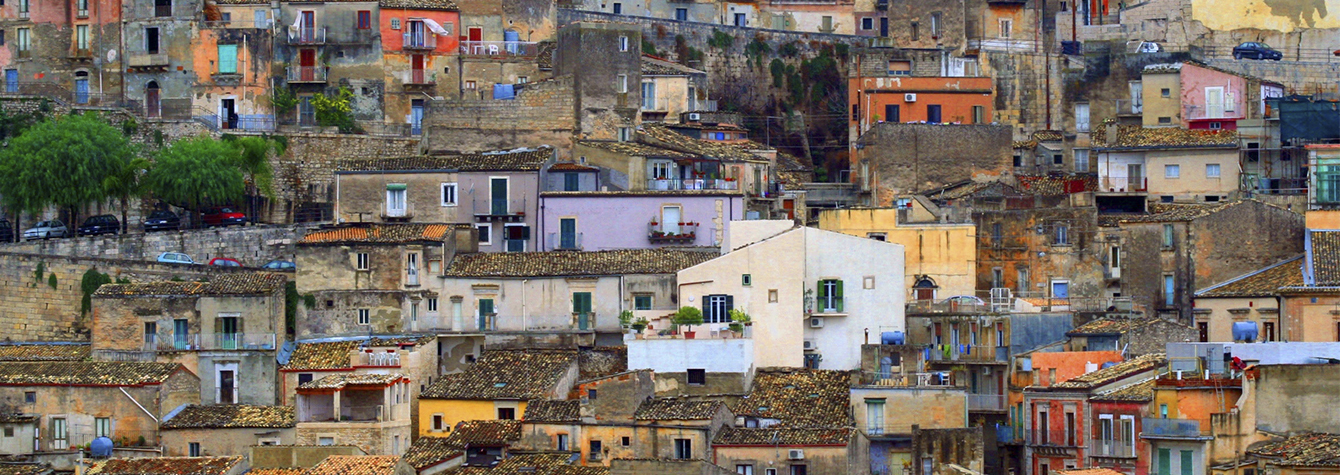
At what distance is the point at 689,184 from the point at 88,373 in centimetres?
1998

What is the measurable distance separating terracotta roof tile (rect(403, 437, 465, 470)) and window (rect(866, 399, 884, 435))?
404 inches

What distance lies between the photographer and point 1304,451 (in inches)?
2479

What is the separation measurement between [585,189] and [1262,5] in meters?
32.3

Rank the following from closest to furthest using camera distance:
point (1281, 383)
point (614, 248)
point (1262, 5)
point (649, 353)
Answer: point (1281, 383), point (649, 353), point (614, 248), point (1262, 5)

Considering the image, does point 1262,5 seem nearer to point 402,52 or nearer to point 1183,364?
point 402,52

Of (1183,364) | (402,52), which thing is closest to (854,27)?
(402,52)

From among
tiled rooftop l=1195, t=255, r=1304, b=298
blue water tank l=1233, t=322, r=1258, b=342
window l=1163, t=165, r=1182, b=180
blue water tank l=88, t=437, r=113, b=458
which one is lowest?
blue water tank l=88, t=437, r=113, b=458

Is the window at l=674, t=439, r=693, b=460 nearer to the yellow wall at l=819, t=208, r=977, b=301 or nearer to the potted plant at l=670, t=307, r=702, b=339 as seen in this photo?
the potted plant at l=670, t=307, r=702, b=339

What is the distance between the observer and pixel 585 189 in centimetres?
8950

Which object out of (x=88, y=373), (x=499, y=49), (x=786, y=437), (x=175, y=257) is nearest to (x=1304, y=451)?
(x=786, y=437)

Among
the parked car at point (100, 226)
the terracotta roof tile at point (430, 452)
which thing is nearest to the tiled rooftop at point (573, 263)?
the terracotta roof tile at point (430, 452)

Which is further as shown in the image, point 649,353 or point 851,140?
point 851,140

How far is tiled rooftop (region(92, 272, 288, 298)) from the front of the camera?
272 feet

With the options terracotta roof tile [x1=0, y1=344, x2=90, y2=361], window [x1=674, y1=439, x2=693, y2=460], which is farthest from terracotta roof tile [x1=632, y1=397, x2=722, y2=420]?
terracotta roof tile [x1=0, y1=344, x2=90, y2=361]
